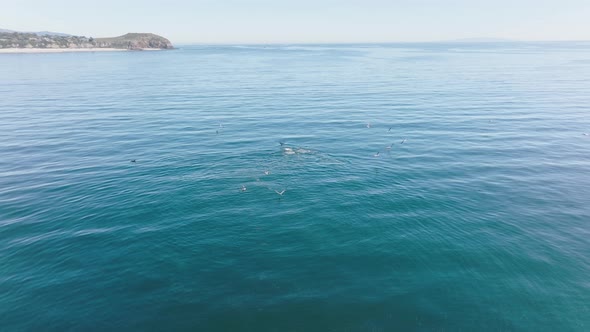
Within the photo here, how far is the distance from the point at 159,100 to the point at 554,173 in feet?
307

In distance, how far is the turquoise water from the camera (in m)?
25.5

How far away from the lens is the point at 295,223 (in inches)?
1426

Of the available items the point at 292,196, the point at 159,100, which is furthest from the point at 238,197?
the point at 159,100

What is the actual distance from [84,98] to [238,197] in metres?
82.2

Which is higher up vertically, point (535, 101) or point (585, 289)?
point (535, 101)

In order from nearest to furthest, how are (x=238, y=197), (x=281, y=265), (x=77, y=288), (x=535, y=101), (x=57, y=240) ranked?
(x=77, y=288) → (x=281, y=265) → (x=57, y=240) → (x=238, y=197) → (x=535, y=101)

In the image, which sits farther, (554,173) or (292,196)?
(554,173)

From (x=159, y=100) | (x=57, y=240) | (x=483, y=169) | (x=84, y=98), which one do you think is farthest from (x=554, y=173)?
(x=84, y=98)

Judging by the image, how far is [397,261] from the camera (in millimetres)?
30719

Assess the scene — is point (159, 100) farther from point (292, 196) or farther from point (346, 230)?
point (346, 230)

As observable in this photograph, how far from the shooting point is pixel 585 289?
27.6 meters

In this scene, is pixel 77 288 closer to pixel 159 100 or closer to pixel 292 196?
pixel 292 196

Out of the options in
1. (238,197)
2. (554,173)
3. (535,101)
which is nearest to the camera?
(238,197)

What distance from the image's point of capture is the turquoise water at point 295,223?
25522 millimetres
